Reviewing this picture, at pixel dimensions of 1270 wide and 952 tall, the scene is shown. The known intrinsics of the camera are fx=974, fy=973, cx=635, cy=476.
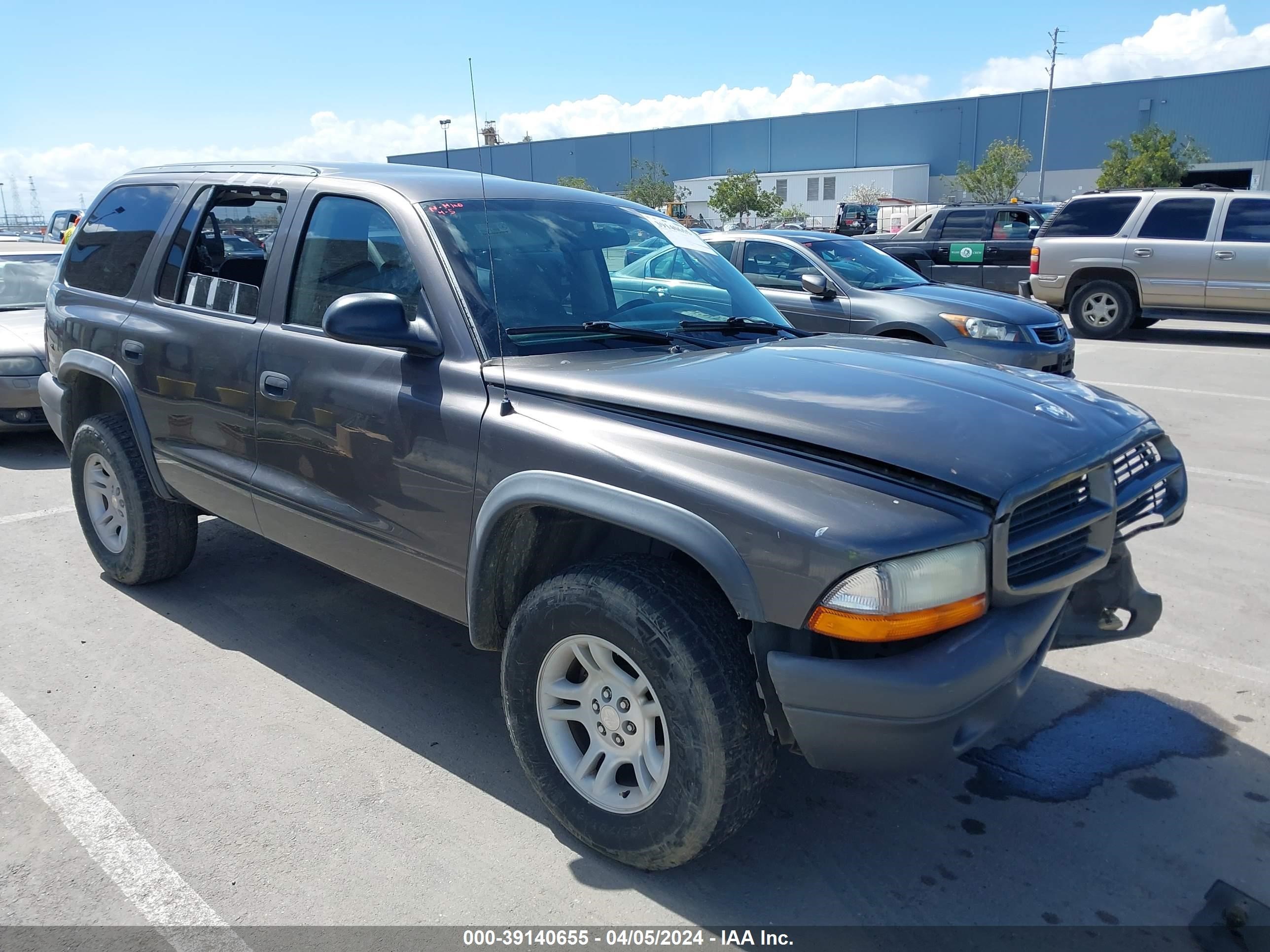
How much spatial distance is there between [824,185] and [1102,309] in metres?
57.0

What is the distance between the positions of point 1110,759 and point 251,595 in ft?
12.4

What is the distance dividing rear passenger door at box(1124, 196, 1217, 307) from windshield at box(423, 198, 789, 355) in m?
11.2

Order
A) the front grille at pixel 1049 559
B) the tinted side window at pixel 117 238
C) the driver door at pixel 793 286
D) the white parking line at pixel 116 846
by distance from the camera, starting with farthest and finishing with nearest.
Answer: the driver door at pixel 793 286, the tinted side window at pixel 117 238, the white parking line at pixel 116 846, the front grille at pixel 1049 559

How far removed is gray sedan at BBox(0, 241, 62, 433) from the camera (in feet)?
24.1

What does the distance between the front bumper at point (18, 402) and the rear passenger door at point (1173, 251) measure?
42.2 feet

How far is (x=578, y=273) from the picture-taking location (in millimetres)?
3484

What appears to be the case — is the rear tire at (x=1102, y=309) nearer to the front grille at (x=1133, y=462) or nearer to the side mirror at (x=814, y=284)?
the side mirror at (x=814, y=284)

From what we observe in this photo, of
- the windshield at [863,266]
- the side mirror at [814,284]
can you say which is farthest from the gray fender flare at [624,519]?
the windshield at [863,266]

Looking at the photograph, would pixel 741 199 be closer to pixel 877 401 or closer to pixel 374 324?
pixel 374 324

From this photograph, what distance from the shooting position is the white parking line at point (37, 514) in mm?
6000

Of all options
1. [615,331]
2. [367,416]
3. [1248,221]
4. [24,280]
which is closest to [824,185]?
[1248,221]

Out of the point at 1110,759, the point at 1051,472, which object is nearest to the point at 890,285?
the point at 1110,759

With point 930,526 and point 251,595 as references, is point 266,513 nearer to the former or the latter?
point 251,595

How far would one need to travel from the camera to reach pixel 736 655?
2445 millimetres
